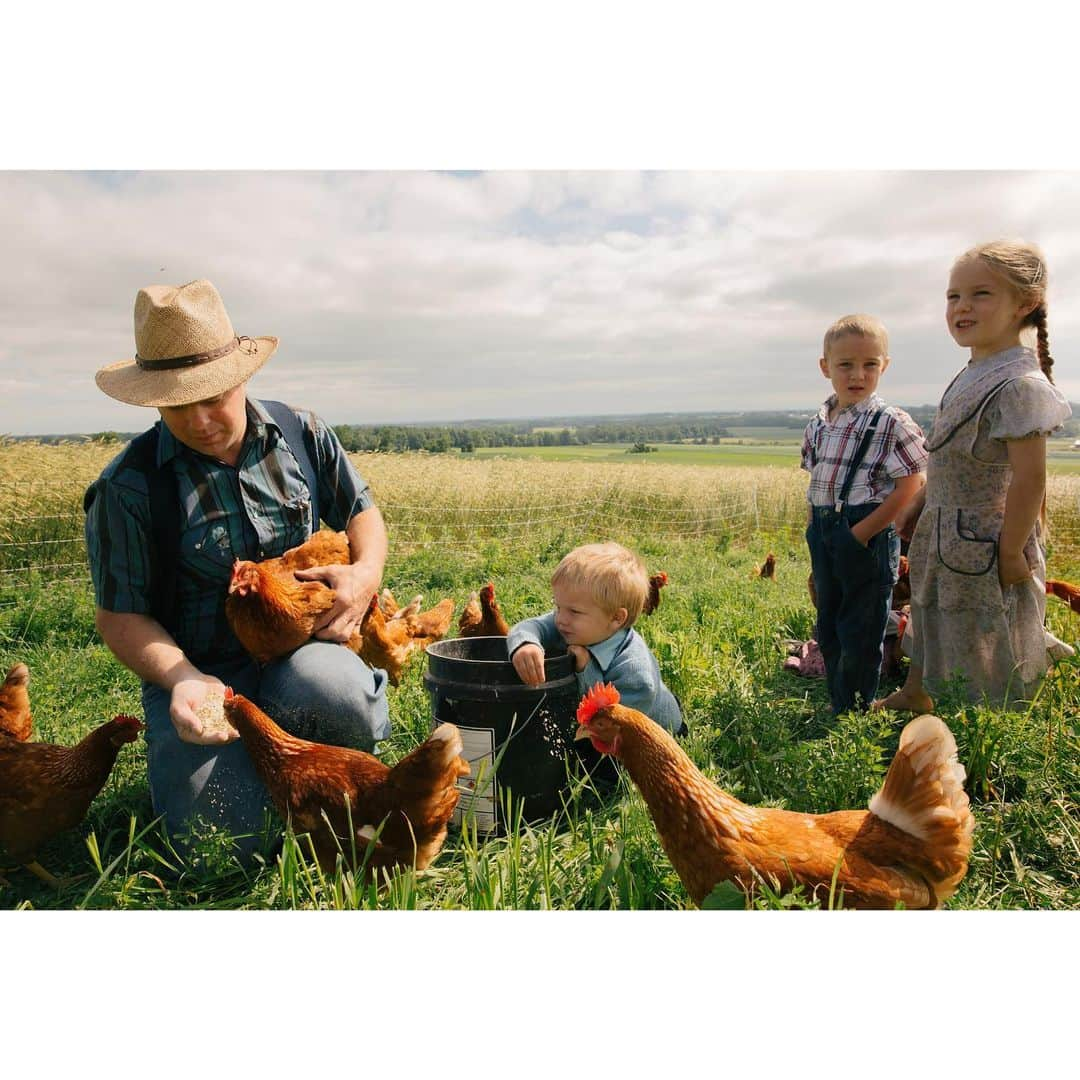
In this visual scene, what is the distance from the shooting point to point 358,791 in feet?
6.05

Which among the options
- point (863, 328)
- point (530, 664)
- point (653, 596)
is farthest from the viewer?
point (653, 596)

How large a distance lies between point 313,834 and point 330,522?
109 cm

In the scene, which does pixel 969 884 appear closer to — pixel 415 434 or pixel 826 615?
pixel 826 615

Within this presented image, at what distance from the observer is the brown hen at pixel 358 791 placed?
1.77m

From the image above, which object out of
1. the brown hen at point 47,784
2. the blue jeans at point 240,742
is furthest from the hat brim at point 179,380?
the brown hen at point 47,784

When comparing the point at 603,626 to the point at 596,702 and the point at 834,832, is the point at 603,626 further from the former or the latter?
the point at 834,832

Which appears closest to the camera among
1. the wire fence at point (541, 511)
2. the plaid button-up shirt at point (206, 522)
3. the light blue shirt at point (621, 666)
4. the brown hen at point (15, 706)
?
the plaid button-up shirt at point (206, 522)

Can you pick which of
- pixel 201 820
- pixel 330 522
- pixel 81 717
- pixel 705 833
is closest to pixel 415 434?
pixel 330 522

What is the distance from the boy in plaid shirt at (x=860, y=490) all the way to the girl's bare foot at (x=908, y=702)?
0.28 ft

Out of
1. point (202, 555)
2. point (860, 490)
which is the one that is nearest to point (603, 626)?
point (202, 555)

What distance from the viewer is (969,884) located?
5.90 feet

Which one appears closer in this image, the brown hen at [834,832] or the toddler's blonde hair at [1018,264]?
the brown hen at [834,832]

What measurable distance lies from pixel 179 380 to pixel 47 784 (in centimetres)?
117

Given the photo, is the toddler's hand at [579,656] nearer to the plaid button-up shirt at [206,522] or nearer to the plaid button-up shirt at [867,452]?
the plaid button-up shirt at [206,522]
